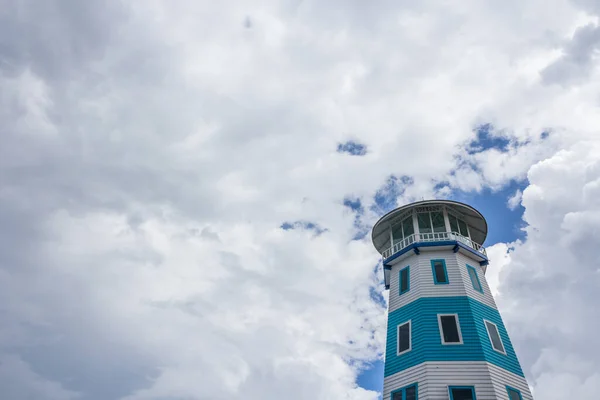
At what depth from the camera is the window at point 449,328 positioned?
26609mm

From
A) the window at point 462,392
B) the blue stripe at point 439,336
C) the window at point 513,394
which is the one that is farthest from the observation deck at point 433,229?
the window at point 462,392

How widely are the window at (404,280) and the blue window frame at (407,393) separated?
23.4ft

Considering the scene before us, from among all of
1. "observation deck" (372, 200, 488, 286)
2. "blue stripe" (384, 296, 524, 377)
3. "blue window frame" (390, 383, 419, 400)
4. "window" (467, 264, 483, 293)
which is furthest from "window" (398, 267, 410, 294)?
"blue window frame" (390, 383, 419, 400)

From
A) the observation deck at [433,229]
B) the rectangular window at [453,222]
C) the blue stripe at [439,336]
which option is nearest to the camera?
the blue stripe at [439,336]

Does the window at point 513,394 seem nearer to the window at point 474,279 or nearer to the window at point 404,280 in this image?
the window at point 474,279

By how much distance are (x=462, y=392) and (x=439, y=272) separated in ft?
28.2

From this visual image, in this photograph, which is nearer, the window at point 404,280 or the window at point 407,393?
the window at point 407,393

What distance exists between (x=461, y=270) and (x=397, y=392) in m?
9.87

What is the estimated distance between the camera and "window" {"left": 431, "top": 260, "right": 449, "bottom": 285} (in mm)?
29938

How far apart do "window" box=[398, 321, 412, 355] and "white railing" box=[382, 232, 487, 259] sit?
6.28 m

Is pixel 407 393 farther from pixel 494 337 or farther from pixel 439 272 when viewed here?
pixel 439 272

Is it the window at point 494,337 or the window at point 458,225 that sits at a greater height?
the window at point 458,225

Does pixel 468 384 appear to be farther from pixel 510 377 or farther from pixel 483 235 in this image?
pixel 483 235

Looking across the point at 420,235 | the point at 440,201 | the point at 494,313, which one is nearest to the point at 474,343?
the point at 494,313
